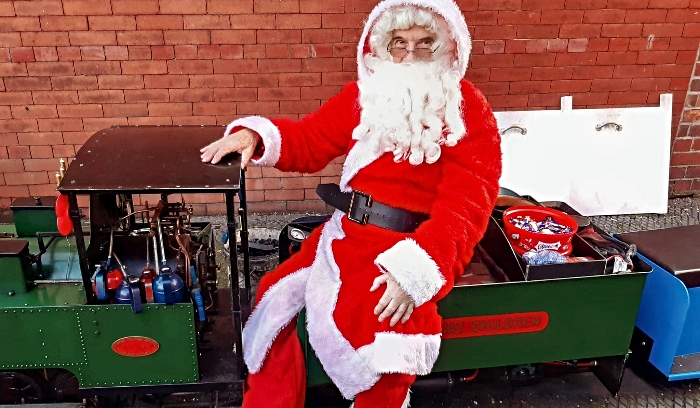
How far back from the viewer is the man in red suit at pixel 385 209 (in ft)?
7.30

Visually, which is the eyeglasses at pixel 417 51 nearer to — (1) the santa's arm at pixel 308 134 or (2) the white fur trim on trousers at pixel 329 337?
(1) the santa's arm at pixel 308 134

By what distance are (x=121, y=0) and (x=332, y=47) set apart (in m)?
1.57

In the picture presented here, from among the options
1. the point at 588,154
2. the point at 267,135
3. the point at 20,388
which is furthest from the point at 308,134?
the point at 588,154

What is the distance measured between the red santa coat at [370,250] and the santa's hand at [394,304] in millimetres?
37

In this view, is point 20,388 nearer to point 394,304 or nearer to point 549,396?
point 394,304

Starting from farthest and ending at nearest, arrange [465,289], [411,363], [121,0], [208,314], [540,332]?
[121,0], [208,314], [540,332], [465,289], [411,363]

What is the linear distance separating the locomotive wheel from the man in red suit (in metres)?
1.02

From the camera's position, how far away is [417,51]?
2387 millimetres

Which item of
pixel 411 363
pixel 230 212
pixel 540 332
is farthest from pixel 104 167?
pixel 540 332

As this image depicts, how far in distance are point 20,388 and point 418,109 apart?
2.27 metres

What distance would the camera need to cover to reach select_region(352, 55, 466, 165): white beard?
2.36 metres

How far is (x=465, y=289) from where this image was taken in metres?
2.45

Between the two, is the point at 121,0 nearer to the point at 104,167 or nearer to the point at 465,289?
the point at 104,167

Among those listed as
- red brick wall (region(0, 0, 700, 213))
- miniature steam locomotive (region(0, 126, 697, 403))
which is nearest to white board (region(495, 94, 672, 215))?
red brick wall (region(0, 0, 700, 213))
